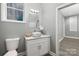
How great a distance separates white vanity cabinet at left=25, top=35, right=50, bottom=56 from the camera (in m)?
1.15

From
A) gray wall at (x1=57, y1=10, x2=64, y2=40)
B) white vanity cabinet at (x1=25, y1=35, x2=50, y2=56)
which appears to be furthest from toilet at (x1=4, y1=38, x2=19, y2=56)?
gray wall at (x1=57, y1=10, x2=64, y2=40)

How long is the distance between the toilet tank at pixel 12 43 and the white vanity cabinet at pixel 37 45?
0.22m

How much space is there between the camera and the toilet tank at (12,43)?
116 centimetres

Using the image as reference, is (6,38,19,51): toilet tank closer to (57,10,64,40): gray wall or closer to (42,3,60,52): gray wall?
(42,3,60,52): gray wall

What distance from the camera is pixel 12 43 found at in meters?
1.23

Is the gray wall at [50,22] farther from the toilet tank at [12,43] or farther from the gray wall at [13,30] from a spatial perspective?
the toilet tank at [12,43]

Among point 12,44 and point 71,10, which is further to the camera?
point 12,44

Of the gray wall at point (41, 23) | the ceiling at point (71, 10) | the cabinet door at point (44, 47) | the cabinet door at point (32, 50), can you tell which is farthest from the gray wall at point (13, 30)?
the ceiling at point (71, 10)

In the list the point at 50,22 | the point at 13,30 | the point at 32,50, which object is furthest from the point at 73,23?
the point at 13,30

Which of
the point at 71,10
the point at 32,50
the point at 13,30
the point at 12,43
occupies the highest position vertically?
the point at 71,10

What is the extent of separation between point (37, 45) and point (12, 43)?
1.61 feet

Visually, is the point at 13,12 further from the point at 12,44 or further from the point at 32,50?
the point at 32,50

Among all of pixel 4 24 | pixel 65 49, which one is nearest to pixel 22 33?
pixel 4 24

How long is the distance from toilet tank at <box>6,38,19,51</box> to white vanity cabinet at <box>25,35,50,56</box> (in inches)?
8.8
